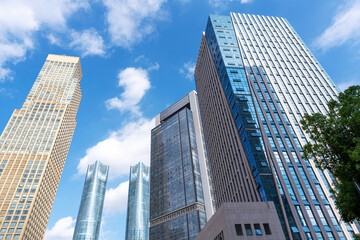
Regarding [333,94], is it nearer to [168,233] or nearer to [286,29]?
[286,29]

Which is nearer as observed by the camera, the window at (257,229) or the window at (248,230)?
the window at (248,230)

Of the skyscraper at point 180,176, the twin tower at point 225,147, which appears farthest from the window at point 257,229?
the skyscraper at point 180,176

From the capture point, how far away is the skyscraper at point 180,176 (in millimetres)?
113688

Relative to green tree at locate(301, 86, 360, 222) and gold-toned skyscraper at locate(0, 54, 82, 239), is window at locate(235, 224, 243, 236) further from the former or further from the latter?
gold-toned skyscraper at locate(0, 54, 82, 239)

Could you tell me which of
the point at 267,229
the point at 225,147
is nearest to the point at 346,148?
the point at 267,229

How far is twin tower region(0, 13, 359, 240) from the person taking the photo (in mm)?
50606

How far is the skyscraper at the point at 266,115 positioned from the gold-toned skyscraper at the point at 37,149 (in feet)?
235

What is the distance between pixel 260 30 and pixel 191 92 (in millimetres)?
74621

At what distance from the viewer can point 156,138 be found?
164000mm

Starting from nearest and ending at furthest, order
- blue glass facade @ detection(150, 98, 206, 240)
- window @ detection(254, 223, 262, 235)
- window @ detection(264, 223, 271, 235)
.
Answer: window @ detection(254, 223, 262, 235) → window @ detection(264, 223, 271, 235) → blue glass facade @ detection(150, 98, 206, 240)

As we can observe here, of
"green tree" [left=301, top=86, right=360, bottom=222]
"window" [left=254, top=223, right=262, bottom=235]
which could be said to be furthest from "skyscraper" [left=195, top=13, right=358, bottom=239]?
"green tree" [left=301, top=86, right=360, bottom=222]

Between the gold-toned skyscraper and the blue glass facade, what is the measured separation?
2038 inches

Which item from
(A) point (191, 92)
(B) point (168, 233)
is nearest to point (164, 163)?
(B) point (168, 233)

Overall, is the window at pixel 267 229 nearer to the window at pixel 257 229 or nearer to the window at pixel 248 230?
the window at pixel 257 229
